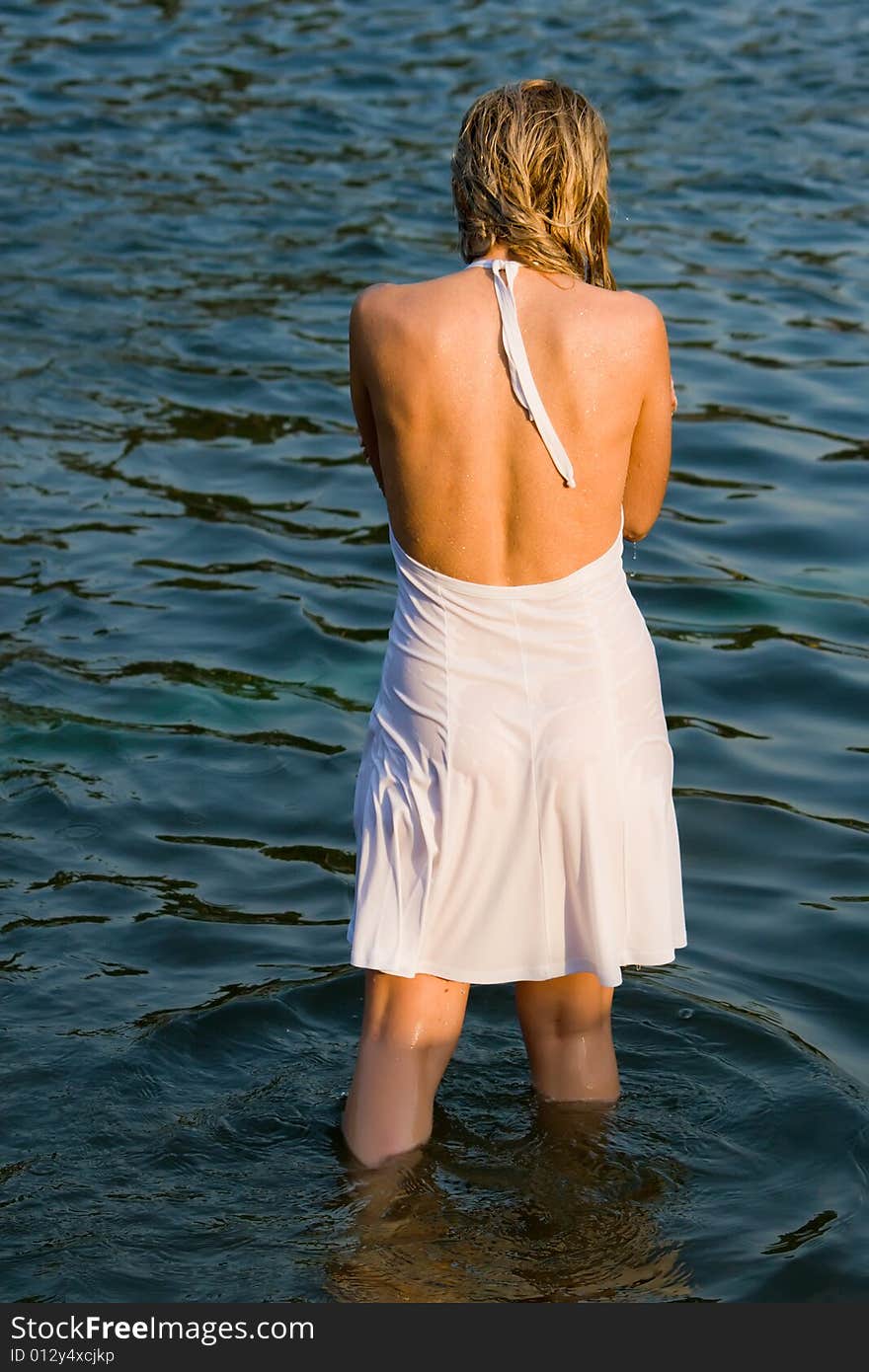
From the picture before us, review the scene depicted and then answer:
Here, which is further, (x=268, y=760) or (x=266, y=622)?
(x=266, y=622)

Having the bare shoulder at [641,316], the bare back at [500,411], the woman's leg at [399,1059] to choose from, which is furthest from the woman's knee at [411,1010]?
the bare shoulder at [641,316]

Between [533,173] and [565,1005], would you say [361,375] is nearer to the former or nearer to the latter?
[533,173]

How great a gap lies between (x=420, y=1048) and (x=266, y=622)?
319 cm

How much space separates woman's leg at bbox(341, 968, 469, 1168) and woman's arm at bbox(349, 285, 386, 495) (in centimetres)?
97

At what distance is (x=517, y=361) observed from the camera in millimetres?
3275

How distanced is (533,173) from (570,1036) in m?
1.71

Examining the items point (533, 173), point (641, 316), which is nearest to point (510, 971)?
point (641, 316)

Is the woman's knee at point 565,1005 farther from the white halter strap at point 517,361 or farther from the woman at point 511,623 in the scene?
the white halter strap at point 517,361

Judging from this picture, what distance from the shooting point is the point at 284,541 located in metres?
7.34

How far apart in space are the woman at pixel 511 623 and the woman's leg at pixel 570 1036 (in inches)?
1.0

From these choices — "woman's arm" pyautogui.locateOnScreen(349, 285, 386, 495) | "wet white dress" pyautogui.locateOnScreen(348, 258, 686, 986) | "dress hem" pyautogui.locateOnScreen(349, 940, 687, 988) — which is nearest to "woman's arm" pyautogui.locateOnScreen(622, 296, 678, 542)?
"wet white dress" pyautogui.locateOnScreen(348, 258, 686, 986)

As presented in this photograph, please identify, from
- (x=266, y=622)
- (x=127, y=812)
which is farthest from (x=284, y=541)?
(x=127, y=812)

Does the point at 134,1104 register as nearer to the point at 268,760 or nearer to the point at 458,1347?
the point at 458,1347

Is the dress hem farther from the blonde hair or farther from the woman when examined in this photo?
the blonde hair
